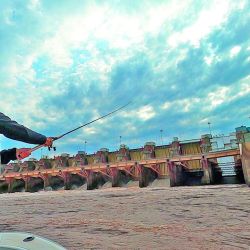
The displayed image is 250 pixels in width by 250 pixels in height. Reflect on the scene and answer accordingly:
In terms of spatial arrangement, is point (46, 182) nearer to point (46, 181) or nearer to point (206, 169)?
point (46, 181)

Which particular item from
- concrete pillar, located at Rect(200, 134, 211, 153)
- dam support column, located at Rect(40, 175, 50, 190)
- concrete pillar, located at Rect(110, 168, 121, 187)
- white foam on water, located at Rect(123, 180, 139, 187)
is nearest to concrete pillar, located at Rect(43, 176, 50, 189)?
dam support column, located at Rect(40, 175, 50, 190)

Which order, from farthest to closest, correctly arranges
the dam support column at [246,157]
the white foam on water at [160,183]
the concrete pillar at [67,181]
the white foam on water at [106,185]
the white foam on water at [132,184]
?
the concrete pillar at [67,181] < the white foam on water at [106,185] < the white foam on water at [132,184] < the white foam on water at [160,183] < the dam support column at [246,157]

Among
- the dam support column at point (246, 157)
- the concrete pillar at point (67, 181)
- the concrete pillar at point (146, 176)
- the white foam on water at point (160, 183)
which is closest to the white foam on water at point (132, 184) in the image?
the concrete pillar at point (146, 176)

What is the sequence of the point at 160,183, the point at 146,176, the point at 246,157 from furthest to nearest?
the point at 146,176, the point at 160,183, the point at 246,157

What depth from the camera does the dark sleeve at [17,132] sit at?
2.43 meters

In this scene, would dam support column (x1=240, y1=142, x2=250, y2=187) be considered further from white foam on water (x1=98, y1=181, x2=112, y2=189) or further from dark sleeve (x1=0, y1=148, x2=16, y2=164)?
dark sleeve (x1=0, y1=148, x2=16, y2=164)

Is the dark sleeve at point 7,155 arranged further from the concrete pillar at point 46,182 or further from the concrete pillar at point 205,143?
the concrete pillar at point 46,182

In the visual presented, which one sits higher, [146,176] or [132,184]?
[146,176]

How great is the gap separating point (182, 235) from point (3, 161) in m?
5.20

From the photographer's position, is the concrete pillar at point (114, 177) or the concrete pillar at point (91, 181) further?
the concrete pillar at point (91, 181)

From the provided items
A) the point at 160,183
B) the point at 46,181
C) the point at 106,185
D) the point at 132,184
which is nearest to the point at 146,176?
the point at 160,183

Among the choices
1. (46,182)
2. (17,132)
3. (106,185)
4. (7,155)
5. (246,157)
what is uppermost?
(46,182)

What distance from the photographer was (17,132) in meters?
2.52

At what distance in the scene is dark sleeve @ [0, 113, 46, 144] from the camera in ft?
7.97
